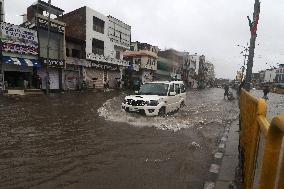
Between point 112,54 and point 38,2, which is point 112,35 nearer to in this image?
point 112,54

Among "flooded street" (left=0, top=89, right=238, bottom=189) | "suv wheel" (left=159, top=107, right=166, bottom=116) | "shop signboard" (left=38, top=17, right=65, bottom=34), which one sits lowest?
"flooded street" (left=0, top=89, right=238, bottom=189)

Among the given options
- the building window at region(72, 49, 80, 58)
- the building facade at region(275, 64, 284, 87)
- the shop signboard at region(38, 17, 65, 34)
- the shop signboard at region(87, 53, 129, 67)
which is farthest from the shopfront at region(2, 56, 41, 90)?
the building facade at region(275, 64, 284, 87)

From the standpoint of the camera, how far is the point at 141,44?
52812mm

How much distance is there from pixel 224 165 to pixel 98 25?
32.4 m

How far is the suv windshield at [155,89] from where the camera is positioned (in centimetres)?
1304

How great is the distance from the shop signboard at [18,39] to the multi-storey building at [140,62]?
868 inches

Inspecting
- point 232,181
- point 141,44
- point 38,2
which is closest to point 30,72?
point 38,2

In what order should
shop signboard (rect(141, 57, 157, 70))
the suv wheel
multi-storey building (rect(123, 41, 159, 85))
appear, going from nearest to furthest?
the suv wheel
multi-storey building (rect(123, 41, 159, 85))
shop signboard (rect(141, 57, 157, 70))

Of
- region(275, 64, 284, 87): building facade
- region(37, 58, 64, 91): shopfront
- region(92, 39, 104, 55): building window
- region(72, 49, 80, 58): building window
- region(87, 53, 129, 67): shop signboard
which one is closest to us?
region(37, 58, 64, 91): shopfront

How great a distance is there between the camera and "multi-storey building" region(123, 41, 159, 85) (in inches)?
1860

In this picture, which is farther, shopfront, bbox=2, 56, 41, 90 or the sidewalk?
shopfront, bbox=2, 56, 41, 90

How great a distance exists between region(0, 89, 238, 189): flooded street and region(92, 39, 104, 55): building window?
24.2 metres

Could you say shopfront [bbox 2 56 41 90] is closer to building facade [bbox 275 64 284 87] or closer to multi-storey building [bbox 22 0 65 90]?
multi-storey building [bbox 22 0 65 90]

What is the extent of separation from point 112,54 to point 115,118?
91.6 ft
